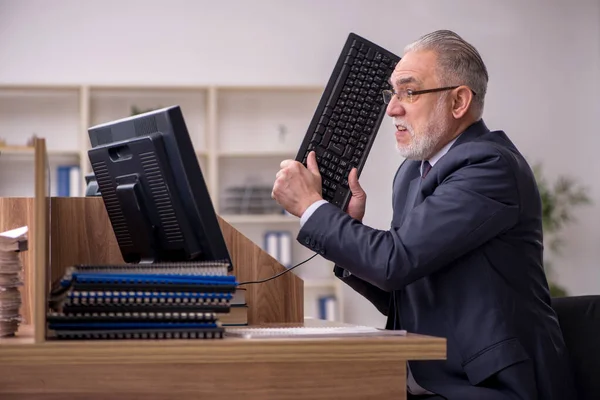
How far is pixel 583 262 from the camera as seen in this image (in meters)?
5.96

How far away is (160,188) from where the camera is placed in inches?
59.9

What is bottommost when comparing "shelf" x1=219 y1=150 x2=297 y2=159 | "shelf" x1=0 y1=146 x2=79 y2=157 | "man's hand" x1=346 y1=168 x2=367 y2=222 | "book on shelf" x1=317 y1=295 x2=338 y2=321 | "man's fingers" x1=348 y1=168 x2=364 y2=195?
"book on shelf" x1=317 y1=295 x2=338 y2=321

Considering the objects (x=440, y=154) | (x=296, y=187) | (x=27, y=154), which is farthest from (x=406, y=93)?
(x=27, y=154)

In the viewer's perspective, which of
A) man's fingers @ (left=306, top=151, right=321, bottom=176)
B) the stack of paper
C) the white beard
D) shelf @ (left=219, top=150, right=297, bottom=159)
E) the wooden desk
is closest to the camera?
the wooden desk

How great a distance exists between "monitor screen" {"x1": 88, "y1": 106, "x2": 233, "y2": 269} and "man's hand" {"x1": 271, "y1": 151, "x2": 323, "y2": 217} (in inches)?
9.2

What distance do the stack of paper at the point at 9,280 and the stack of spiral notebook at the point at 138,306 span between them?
0.18 meters

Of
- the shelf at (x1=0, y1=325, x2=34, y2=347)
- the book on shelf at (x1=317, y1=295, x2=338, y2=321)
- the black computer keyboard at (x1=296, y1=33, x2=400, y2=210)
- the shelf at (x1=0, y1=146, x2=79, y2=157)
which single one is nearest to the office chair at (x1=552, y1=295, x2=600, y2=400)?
the black computer keyboard at (x1=296, y1=33, x2=400, y2=210)

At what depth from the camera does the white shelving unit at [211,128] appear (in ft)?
17.5

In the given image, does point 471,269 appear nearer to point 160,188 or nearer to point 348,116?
point 348,116

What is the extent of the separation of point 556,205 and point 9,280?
488 cm

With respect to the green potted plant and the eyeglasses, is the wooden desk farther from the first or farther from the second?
the green potted plant

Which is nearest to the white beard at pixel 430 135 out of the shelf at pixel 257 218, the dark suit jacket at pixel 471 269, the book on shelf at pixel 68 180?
the dark suit jacket at pixel 471 269

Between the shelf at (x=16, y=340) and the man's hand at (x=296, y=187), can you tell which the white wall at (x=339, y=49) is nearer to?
the man's hand at (x=296, y=187)

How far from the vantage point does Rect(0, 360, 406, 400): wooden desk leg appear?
1.18 metres
